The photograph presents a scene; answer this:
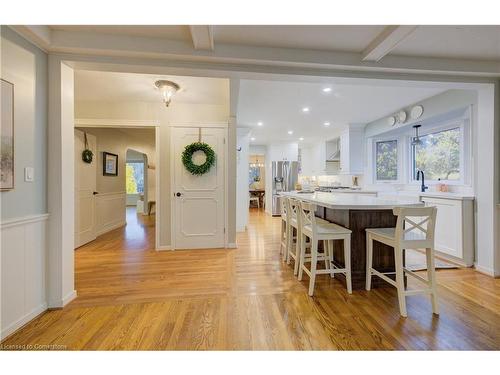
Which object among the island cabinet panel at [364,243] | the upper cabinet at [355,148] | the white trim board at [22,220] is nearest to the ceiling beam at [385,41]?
the island cabinet panel at [364,243]

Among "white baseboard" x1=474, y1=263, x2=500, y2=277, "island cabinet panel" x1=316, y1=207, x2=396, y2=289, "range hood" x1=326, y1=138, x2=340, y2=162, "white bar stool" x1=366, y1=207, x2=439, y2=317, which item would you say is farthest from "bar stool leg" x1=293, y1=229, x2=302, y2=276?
"range hood" x1=326, y1=138, x2=340, y2=162

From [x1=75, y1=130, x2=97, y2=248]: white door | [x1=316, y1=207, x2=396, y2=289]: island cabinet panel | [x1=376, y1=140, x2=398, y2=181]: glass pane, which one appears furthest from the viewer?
[x1=376, y1=140, x2=398, y2=181]: glass pane

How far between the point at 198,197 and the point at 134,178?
8.26 meters

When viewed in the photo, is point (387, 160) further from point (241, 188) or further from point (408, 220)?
point (408, 220)

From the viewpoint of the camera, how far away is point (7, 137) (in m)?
1.63

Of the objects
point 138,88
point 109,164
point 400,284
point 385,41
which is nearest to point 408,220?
point 400,284

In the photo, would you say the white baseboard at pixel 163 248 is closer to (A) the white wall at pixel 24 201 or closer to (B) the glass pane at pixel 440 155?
(A) the white wall at pixel 24 201

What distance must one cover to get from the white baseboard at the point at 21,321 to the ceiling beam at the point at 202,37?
2610mm

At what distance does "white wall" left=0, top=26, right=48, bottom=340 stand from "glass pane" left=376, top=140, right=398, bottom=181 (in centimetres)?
589

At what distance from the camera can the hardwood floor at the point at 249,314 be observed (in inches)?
62.3

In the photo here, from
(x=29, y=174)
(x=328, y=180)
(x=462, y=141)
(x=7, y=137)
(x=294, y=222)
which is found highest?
(x=462, y=141)

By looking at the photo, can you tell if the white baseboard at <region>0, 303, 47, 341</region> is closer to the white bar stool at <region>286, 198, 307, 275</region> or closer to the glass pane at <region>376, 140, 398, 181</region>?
the white bar stool at <region>286, 198, 307, 275</region>

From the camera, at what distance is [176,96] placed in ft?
11.5

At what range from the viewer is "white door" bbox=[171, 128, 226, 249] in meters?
3.77
